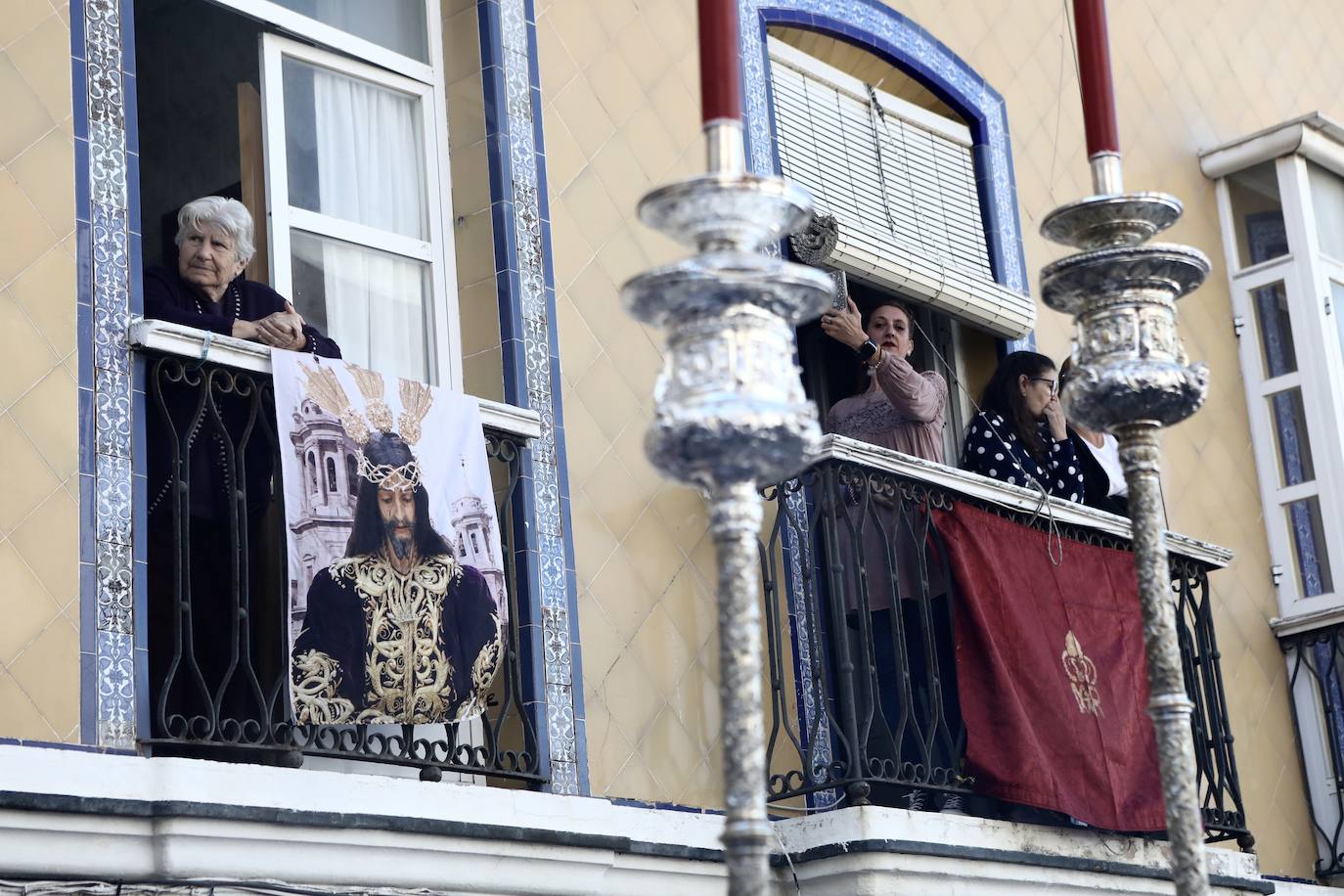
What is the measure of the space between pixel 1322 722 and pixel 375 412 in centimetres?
533

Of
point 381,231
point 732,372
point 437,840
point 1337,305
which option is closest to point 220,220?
point 381,231

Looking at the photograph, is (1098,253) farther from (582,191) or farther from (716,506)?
(582,191)

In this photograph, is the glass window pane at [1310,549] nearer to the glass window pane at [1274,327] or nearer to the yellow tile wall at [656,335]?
the yellow tile wall at [656,335]

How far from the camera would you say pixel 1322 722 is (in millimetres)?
9609

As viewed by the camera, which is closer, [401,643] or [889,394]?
[401,643]

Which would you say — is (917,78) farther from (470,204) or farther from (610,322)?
(470,204)

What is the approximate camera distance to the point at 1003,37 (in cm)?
935

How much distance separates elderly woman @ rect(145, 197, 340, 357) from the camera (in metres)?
5.94

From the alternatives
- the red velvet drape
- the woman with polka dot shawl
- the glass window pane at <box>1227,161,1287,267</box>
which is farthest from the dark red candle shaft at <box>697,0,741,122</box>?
the glass window pane at <box>1227,161,1287,267</box>

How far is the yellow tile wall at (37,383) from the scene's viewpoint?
5.19 metres

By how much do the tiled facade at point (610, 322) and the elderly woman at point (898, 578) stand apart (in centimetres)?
55

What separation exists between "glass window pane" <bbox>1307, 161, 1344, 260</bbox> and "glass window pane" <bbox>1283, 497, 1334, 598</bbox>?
1197 millimetres

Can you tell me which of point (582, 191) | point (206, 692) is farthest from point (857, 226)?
point (206, 692)

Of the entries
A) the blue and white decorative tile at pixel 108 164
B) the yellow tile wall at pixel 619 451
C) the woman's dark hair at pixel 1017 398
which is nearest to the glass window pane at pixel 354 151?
the yellow tile wall at pixel 619 451
